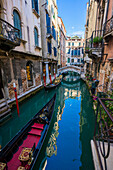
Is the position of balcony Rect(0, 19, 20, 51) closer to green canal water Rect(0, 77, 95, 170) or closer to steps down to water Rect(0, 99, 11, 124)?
steps down to water Rect(0, 99, 11, 124)

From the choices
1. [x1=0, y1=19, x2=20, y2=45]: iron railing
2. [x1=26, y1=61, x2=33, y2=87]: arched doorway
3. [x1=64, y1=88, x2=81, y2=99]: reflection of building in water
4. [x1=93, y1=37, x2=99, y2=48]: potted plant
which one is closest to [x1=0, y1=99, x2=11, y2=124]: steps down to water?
[x1=0, y1=19, x2=20, y2=45]: iron railing

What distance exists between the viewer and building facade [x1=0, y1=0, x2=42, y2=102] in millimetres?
4446

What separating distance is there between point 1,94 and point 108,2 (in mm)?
7916

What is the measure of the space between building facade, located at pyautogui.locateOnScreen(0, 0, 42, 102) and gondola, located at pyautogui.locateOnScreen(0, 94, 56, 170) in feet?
9.28

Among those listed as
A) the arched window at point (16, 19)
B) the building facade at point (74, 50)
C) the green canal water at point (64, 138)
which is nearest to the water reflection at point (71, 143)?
the green canal water at point (64, 138)

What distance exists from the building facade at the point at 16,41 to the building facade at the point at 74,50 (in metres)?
23.1

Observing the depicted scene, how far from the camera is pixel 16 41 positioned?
492 cm

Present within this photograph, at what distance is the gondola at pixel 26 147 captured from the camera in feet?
7.28

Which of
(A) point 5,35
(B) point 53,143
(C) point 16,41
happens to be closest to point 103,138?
(B) point 53,143

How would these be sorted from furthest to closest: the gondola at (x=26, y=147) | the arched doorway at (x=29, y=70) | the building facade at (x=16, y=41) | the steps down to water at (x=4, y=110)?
the arched doorway at (x=29, y=70) < the steps down to water at (x=4, y=110) < the building facade at (x=16, y=41) < the gondola at (x=26, y=147)

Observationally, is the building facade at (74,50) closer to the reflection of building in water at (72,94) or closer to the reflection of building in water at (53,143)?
the reflection of building in water at (72,94)

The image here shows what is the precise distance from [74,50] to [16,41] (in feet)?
91.5

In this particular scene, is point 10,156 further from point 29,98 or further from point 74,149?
point 29,98

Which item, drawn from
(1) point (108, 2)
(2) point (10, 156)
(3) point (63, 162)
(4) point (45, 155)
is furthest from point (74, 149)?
(1) point (108, 2)
